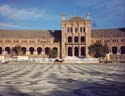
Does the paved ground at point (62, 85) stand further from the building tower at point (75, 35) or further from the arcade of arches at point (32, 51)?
the arcade of arches at point (32, 51)

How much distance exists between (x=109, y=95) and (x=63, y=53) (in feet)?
278

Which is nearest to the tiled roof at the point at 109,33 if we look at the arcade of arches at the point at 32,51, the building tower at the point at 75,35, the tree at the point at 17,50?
the building tower at the point at 75,35

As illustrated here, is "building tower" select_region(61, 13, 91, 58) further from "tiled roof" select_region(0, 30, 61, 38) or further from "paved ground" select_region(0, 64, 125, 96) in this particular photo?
"paved ground" select_region(0, 64, 125, 96)

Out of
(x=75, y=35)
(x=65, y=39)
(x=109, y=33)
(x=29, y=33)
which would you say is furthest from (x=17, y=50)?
(x=109, y=33)

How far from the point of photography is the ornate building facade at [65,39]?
95.9m

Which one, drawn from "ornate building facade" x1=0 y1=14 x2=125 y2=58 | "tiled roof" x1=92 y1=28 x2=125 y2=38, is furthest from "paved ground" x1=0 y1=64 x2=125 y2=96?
"tiled roof" x1=92 y1=28 x2=125 y2=38

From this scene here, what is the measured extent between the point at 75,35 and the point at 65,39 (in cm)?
420

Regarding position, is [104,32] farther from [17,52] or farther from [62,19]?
[17,52]

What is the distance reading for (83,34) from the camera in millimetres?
96062

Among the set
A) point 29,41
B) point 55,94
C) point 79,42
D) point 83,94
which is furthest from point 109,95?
point 29,41

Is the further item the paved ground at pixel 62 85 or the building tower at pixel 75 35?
the building tower at pixel 75 35

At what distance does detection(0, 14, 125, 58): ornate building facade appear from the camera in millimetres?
95938

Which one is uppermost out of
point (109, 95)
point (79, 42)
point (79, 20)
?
point (79, 20)

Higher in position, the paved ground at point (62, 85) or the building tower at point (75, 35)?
the building tower at point (75, 35)
